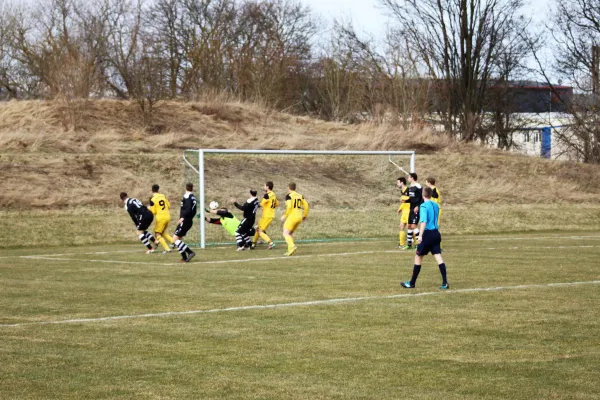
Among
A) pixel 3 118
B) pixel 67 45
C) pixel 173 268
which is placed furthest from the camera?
pixel 67 45

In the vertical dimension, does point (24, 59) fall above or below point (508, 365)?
above

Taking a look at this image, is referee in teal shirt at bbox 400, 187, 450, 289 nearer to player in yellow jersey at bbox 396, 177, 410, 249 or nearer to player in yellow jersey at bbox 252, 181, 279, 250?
player in yellow jersey at bbox 396, 177, 410, 249

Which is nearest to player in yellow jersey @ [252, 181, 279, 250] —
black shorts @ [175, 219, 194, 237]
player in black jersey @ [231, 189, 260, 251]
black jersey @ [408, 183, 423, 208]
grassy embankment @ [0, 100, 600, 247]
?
player in black jersey @ [231, 189, 260, 251]

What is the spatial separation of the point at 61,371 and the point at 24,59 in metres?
45.6

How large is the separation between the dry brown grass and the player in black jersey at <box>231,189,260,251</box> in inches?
364

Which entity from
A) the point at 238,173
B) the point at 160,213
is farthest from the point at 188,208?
the point at 238,173

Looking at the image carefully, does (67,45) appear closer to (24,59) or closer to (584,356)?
(24,59)

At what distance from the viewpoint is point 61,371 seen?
8.52m

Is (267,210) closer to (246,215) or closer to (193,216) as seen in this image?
(246,215)

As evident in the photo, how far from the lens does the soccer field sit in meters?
7.82

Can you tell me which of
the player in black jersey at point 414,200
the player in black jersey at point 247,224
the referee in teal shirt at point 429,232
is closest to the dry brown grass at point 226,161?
the player in black jersey at point 247,224

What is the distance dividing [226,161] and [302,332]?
26.6 meters

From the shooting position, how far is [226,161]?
1453 inches

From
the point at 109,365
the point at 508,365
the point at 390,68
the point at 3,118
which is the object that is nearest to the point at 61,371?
the point at 109,365
